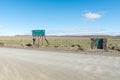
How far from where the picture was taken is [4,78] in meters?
9.93

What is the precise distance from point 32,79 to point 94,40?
21.1m

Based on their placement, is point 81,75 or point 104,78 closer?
point 104,78

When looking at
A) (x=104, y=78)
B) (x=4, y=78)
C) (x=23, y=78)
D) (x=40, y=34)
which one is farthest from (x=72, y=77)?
(x=40, y=34)

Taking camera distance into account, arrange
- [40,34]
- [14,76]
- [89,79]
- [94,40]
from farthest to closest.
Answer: [40,34] → [94,40] → [14,76] → [89,79]

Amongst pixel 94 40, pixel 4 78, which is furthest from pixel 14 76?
pixel 94 40

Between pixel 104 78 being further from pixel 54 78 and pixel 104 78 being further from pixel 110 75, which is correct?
pixel 54 78

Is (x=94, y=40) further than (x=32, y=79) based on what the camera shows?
Yes

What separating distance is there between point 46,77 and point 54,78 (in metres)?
0.40

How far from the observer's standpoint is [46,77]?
33.0 ft

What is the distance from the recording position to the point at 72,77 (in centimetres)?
996

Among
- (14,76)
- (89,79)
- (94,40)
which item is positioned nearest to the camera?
(89,79)

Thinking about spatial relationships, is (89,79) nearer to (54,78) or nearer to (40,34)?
(54,78)

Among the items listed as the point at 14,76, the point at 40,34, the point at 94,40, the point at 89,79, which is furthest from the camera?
the point at 40,34

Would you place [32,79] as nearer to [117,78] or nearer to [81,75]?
[81,75]
